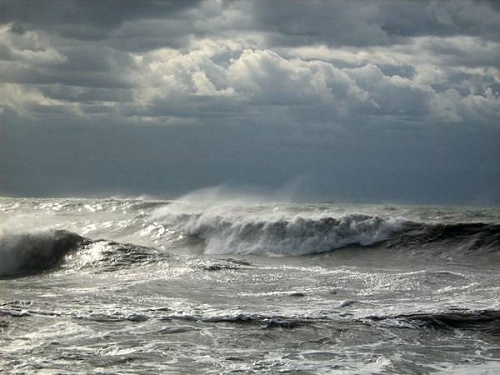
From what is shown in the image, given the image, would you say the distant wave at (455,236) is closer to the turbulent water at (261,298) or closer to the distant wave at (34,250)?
the turbulent water at (261,298)

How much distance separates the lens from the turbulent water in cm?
1155

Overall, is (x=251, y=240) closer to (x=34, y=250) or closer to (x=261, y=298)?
(x=34, y=250)

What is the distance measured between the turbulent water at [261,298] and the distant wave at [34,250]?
2.3 inches

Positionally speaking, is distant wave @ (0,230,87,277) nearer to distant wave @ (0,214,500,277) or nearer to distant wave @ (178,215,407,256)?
distant wave @ (0,214,500,277)

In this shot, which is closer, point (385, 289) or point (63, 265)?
point (385, 289)

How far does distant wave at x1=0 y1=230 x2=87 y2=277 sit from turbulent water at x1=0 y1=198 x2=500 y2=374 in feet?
0.19

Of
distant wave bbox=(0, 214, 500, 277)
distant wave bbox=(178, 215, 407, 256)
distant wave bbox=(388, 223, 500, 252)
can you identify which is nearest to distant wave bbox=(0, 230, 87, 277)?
distant wave bbox=(0, 214, 500, 277)

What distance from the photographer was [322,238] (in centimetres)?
2959

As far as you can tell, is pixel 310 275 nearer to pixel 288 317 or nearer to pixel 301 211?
pixel 288 317

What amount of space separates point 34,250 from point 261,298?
10592mm

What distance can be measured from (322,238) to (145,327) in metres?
16.8

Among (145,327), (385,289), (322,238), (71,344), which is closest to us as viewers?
(71,344)

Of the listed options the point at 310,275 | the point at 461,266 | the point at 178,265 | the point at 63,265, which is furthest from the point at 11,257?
the point at 461,266

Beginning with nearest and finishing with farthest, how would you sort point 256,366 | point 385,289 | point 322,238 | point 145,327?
1. point 256,366
2. point 145,327
3. point 385,289
4. point 322,238
